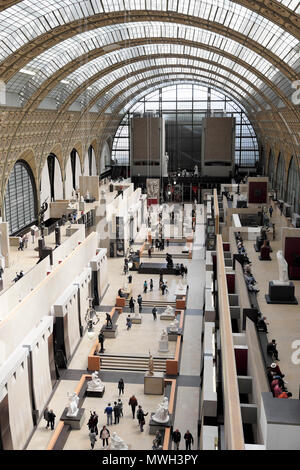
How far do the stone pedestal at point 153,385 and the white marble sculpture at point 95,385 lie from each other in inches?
70.5

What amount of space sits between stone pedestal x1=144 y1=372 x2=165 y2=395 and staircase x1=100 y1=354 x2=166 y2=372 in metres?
2.12

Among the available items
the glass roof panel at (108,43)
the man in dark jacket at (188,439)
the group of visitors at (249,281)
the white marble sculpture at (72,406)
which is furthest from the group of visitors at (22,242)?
the man in dark jacket at (188,439)

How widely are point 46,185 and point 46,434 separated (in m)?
30.9

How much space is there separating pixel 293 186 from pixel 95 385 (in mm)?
32033

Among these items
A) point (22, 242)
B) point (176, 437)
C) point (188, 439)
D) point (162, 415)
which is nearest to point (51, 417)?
point (162, 415)

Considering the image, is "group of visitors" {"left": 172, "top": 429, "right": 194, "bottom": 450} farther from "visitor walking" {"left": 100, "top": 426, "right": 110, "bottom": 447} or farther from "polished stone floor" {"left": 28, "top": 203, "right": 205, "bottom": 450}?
"visitor walking" {"left": 100, "top": 426, "right": 110, "bottom": 447}

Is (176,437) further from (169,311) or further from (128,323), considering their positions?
(169,311)

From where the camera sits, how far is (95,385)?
2109 cm

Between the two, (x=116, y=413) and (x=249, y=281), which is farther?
(x=249, y=281)

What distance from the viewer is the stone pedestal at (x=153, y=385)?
21.2m

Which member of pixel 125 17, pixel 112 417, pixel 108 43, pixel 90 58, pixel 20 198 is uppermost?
pixel 108 43
